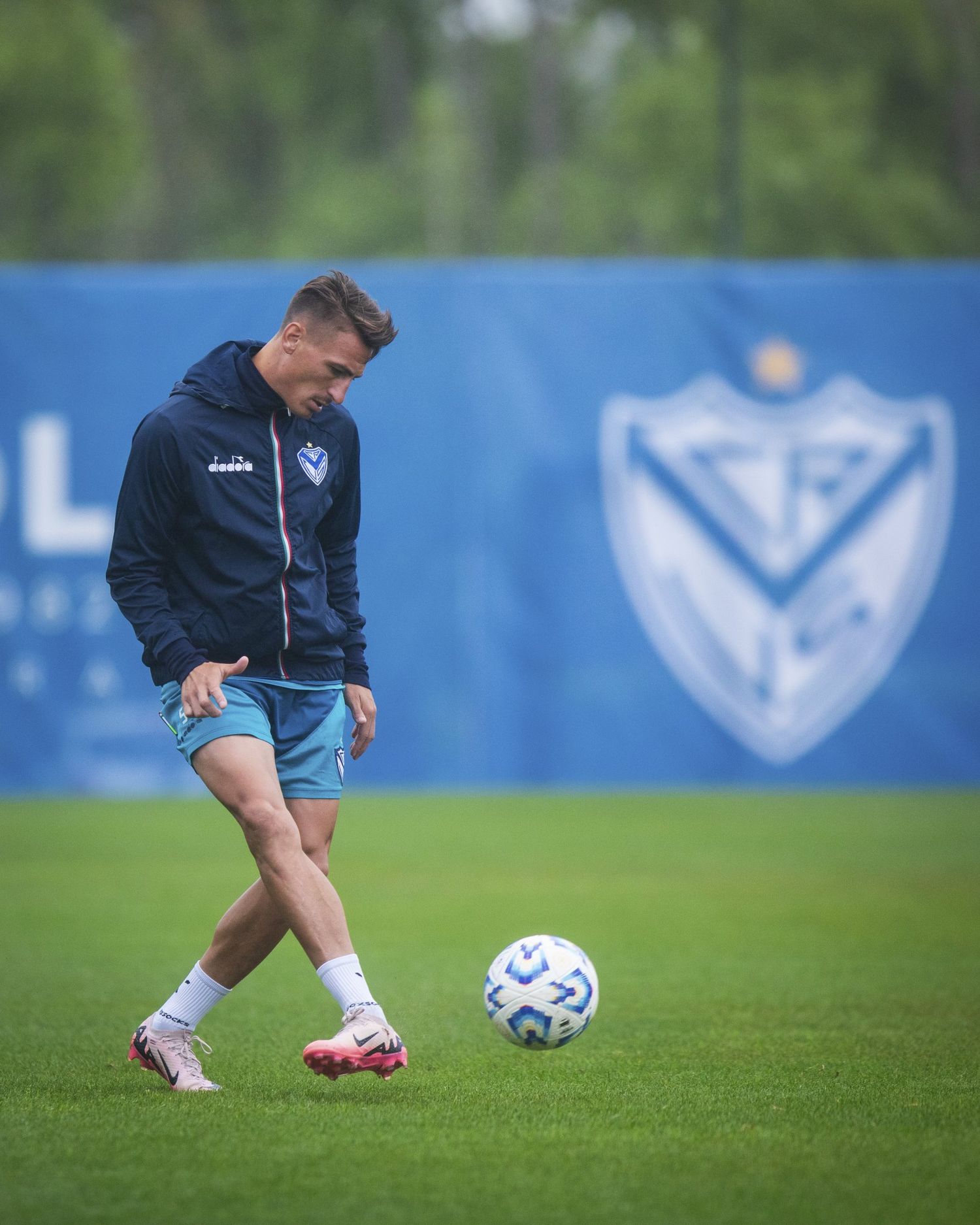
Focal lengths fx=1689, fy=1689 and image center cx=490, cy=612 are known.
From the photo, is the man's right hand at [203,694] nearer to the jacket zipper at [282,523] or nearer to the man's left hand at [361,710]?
the jacket zipper at [282,523]

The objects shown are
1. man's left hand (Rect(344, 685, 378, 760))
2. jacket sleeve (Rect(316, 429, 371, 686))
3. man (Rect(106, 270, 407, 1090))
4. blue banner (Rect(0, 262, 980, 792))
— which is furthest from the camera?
blue banner (Rect(0, 262, 980, 792))

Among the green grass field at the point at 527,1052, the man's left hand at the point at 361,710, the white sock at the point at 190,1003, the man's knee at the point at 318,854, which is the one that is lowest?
the green grass field at the point at 527,1052

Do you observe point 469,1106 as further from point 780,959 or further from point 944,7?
point 944,7

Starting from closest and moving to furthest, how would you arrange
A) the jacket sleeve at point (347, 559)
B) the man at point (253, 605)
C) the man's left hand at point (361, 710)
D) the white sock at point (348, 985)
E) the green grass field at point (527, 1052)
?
the green grass field at point (527, 1052) < the white sock at point (348, 985) < the man at point (253, 605) < the jacket sleeve at point (347, 559) < the man's left hand at point (361, 710)

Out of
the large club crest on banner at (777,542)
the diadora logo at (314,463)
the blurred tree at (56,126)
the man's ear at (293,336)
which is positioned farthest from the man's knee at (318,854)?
the blurred tree at (56,126)

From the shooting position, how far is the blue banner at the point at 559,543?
1277cm

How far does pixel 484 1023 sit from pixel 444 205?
3043 centimetres

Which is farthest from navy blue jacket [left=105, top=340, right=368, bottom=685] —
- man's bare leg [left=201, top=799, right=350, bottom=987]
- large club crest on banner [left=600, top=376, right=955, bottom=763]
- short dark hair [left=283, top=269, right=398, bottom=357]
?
large club crest on banner [left=600, top=376, right=955, bottom=763]

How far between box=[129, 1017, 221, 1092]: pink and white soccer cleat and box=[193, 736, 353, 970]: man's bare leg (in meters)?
0.51

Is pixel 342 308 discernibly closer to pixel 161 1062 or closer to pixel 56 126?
pixel 161 1062

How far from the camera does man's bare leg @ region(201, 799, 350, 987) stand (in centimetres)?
476

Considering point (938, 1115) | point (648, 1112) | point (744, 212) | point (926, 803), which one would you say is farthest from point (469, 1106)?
point (744, 212)

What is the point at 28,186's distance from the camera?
32.0 meters

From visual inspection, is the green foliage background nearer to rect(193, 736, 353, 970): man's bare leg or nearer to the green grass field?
the green grass field
